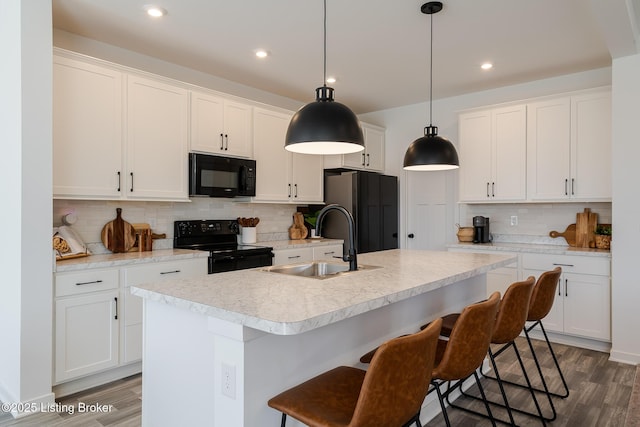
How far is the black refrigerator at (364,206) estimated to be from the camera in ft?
15.5

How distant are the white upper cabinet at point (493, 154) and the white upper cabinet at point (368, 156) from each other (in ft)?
3.75

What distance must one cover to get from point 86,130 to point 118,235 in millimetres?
877

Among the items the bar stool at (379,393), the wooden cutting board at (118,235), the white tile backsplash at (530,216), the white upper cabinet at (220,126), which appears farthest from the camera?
the white tile backsplash at (530,216)

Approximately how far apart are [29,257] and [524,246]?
4104mm

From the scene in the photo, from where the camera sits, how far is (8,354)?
2.60 metres

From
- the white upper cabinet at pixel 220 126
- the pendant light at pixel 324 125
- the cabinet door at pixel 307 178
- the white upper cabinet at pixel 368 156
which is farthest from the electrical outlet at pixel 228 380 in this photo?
the white upper cabinet at pixel 368 156

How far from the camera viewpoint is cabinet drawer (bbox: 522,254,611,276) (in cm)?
356

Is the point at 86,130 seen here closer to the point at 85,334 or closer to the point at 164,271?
the point at 164,271

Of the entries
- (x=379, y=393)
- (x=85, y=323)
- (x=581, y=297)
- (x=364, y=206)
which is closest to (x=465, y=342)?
(x=379, y=393)

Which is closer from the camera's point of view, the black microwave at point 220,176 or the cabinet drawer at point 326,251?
the black microwave at point 220,176

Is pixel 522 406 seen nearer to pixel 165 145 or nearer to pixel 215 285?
pixel 215 285

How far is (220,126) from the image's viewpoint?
382 cm

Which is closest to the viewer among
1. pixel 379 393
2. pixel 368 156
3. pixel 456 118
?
pixel 379 393

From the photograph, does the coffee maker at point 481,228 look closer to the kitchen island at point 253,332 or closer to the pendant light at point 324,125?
the kitchen island at point 253,332
